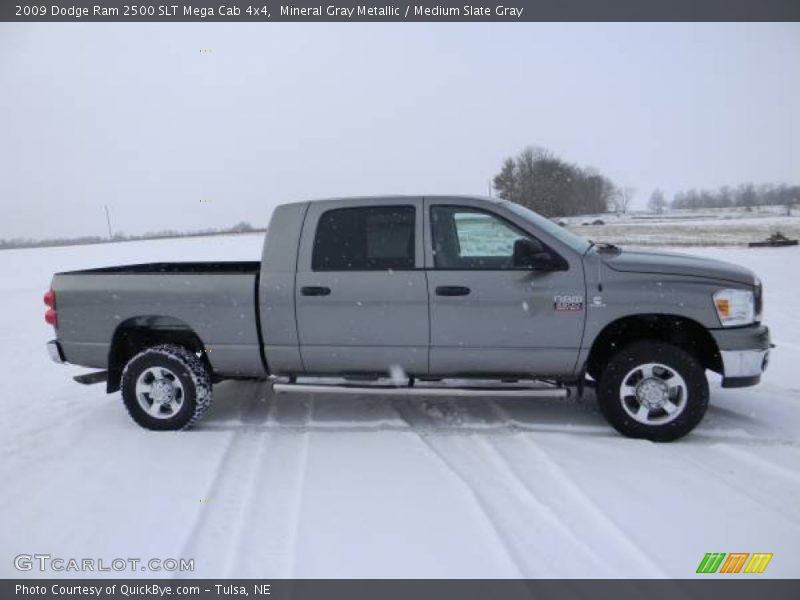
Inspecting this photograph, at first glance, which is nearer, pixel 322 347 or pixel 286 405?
pixel 322 347

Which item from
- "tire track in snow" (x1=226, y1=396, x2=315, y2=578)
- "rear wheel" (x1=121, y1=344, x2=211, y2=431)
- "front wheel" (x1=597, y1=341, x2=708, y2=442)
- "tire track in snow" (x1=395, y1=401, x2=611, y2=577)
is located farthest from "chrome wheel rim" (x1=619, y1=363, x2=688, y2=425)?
"rear wheel" (x1=121, y1=344, x2=211, y2=431)

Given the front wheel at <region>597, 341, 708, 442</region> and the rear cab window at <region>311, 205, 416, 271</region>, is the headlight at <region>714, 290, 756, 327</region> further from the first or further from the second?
the rear cab window at <region>311, 205, 416, 271</region>

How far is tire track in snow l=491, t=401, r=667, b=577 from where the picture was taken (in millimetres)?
2885

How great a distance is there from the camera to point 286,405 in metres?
5.45

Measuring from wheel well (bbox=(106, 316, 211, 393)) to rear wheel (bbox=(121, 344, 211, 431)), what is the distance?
0.54ft

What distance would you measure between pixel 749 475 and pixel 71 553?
410 cm

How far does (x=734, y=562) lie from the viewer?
293cm

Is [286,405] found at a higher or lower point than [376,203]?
lower

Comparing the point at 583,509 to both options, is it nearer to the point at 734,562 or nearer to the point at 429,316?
the point at 734,562

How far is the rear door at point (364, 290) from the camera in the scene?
4.48 metres

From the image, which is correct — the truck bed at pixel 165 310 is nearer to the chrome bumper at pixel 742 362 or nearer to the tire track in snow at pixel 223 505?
the tire track in snow at pixel 223 505

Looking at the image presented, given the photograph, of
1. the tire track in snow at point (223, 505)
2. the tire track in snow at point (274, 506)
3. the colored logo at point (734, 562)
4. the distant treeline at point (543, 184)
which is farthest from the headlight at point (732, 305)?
the distant treeline at point (543, 184)
